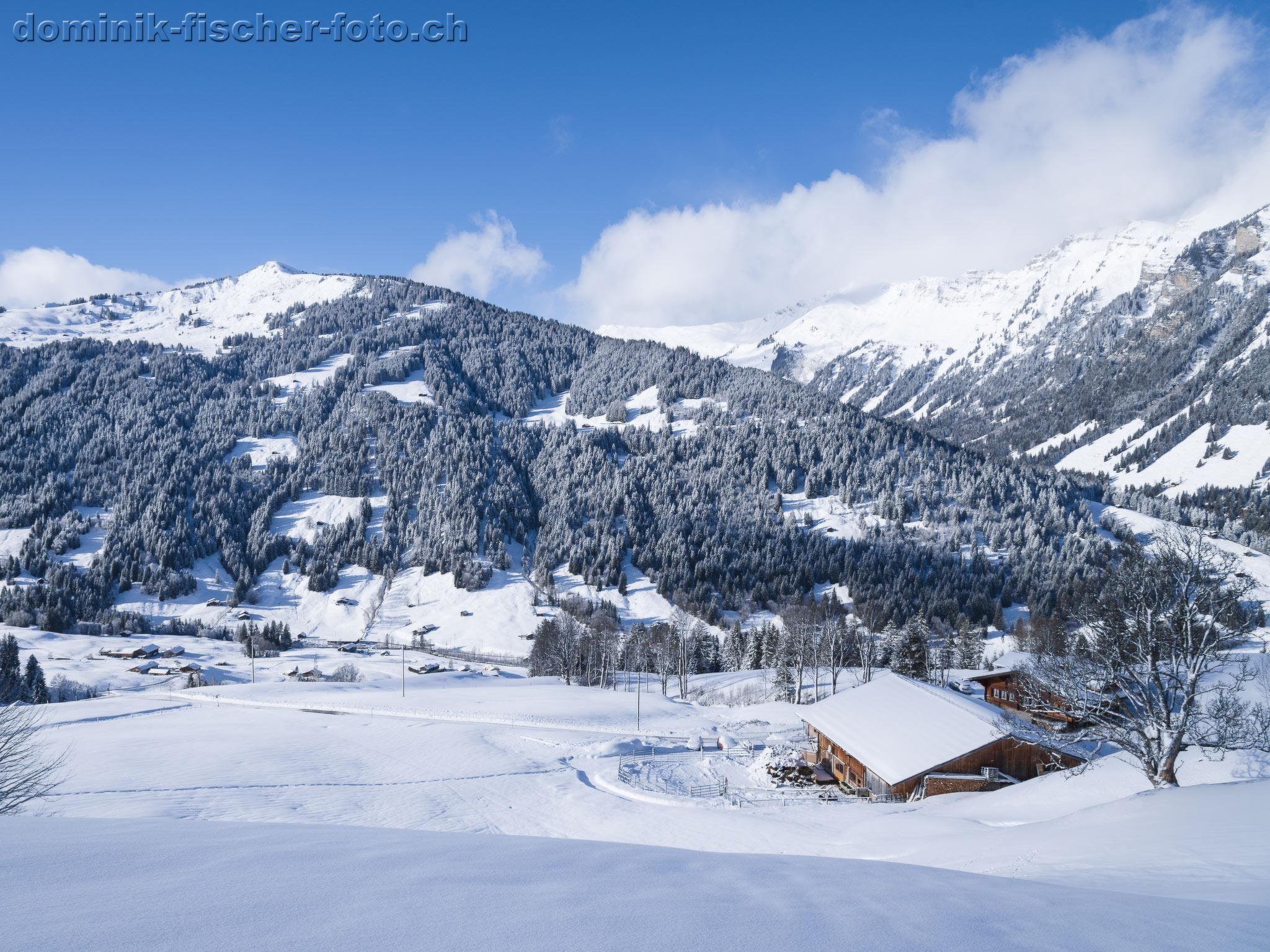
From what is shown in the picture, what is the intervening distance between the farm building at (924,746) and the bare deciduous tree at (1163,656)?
9456mm

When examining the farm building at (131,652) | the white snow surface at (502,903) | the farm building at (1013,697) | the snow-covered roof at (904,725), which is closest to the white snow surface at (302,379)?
the farm building at (131,652)

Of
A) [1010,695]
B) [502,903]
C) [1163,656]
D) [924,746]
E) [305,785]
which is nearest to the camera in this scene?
[502,903]

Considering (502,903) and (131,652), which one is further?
(131,652)

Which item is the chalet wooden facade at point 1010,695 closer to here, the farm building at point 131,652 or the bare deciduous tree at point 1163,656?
the bare deciduous tree at point 1163,656

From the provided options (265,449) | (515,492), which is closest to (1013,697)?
(515,492)

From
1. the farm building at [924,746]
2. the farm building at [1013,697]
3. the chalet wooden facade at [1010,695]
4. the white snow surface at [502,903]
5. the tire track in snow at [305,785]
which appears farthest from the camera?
the chalet wooden facade at [1010,695]

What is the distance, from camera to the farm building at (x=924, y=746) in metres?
30.4

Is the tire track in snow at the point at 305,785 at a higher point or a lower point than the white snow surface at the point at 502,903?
lower

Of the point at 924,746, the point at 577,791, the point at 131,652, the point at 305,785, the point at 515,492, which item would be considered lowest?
the point at 131,652

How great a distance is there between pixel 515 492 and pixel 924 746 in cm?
11200

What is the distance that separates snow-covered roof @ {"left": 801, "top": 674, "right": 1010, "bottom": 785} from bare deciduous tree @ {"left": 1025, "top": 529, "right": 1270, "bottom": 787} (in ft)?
34.2

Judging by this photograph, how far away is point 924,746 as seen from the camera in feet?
104

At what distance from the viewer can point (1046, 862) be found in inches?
446

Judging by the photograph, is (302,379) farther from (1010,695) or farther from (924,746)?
(924,746)
